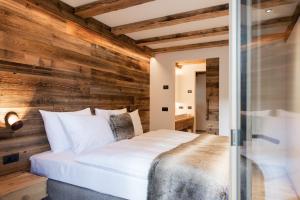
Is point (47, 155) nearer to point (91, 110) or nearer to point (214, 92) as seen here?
point (91, 110)

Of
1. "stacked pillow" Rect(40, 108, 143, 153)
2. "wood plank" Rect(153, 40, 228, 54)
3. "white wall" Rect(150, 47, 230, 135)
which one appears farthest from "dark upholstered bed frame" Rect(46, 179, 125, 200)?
"wood plank" Rect(153, 40, 228, 54)

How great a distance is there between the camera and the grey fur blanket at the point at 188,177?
163cm

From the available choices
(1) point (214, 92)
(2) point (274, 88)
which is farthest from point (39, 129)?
(1) point (214, 92)

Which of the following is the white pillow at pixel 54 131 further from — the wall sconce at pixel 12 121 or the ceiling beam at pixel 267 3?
the ceiling beam at pixel 267 3

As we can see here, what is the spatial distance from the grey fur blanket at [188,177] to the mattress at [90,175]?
121 mm

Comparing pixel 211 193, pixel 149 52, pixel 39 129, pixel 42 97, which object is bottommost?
pixel 211 193

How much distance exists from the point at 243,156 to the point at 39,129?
2.22 meters

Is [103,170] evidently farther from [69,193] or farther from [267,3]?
[267,3]

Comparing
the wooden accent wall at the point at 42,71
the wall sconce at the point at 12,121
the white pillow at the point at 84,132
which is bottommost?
the white pillow at the point at 84,132

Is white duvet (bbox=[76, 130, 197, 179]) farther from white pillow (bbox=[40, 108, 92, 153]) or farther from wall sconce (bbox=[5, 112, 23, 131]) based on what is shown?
wall sconce (bbox=[5, 112, 23, 131])

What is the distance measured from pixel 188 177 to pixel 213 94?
319 cm

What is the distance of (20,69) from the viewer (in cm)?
235

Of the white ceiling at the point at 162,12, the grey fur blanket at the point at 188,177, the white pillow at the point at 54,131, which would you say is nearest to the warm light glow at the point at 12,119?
the white pillow at the point at 54,131

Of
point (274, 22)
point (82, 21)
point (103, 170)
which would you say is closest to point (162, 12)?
point (82, 21)
